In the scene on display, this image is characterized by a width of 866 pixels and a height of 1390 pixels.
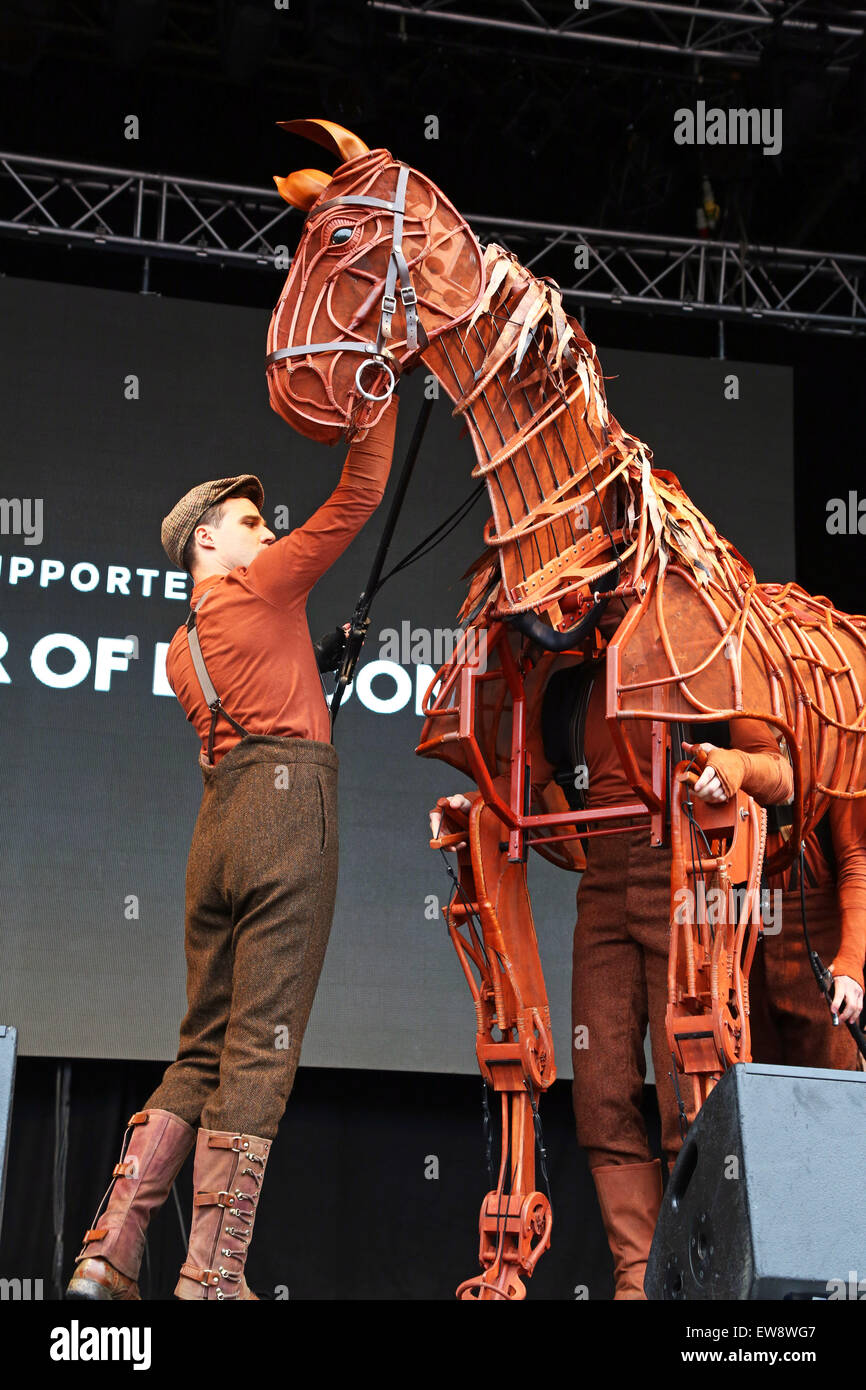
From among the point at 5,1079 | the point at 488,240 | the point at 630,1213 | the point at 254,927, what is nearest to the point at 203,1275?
the point at 254,927

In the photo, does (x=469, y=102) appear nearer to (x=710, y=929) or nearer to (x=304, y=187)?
(x=304, y=187)

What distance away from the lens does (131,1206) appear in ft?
9.46

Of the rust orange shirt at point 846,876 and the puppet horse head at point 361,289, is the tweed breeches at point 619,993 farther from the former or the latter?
the puppet horse head at point 361,289

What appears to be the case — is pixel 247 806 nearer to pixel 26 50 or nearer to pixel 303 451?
pixel 303 451

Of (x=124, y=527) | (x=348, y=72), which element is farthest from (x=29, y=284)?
(x=348, y=72)

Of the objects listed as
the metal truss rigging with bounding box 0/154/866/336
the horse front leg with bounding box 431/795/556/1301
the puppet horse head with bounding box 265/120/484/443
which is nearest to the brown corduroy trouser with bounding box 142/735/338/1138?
the horse front leg with bounding box 431/795/556/1301

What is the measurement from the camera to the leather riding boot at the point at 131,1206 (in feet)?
9.24

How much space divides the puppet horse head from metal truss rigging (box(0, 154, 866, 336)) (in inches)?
95.3

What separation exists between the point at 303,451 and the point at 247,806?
292cm

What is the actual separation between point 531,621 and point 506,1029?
81 cm

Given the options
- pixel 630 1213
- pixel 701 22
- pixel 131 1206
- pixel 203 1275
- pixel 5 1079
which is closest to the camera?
pixel 5 1079

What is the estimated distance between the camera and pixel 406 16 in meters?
5.59

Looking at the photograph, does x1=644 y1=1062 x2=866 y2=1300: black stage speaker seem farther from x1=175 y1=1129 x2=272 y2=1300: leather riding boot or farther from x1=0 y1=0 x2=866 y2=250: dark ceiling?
x1=0 y1=0 x2=866 y2=250: dark ceiling

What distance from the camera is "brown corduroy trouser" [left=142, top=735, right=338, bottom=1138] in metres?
2.85
